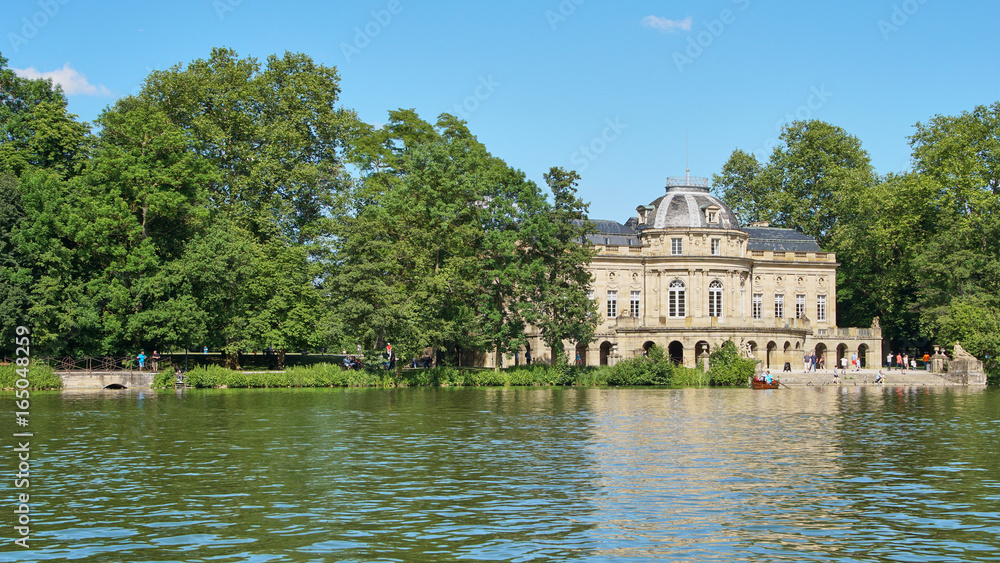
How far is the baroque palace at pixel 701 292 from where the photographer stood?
223ft

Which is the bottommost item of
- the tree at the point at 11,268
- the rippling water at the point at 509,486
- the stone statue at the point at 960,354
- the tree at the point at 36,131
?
the rippling water at the point at 509,486

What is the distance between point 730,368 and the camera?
5462 centimetres

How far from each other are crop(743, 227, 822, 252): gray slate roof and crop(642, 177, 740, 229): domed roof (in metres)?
4.70

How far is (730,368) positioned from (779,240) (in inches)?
911

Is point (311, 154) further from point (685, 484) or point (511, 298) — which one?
point (685, 484)

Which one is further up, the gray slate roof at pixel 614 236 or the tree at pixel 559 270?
the gray slate roof at pixel 614 236

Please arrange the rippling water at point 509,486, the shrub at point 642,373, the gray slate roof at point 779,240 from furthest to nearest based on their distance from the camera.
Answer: the gray slate roof at point 779,240, the shrub at point 642,373, the rippling water at point 509,486

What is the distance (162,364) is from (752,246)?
4253 cm

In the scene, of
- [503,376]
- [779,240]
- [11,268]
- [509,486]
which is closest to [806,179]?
[779,240]

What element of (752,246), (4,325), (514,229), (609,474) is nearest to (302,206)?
(514,229)

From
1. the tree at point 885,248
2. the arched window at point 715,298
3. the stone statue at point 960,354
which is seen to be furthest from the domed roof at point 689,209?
the stone statue at point 960,354

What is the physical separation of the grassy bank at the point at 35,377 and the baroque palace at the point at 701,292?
29.4 meters

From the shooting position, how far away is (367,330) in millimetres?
49344

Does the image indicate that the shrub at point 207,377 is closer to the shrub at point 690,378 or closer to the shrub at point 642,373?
Result: the shrub at point 642,373
